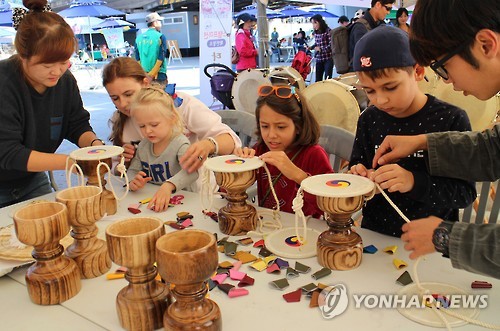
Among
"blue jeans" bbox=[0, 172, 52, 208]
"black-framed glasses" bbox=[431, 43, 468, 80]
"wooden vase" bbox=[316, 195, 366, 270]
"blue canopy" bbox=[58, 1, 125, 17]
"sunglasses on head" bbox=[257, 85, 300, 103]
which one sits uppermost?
"blue canopy" bbox=[58, 1, 125, 17]

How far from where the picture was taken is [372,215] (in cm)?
147

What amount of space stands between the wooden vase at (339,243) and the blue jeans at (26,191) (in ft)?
4.81

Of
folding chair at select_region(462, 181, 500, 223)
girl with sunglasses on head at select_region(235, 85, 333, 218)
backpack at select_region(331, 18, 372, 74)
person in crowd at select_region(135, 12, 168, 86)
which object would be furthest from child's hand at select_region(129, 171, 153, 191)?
person in crowd at select_region(135, 12, 168, 86)

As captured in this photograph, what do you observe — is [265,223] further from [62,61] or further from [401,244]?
[62,61]

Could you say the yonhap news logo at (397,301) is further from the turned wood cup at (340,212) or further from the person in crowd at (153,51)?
the person in crowd at (153,51)

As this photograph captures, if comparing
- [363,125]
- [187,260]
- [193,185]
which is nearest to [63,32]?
[193,185]

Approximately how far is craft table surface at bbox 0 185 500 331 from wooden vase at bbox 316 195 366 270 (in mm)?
22

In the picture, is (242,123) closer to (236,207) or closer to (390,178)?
(236,207)

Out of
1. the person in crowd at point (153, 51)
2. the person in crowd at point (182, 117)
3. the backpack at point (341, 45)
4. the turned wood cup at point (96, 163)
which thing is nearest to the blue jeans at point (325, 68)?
the backpack at point (341, 45)

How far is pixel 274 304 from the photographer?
2.92ft

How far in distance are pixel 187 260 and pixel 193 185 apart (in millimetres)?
1176

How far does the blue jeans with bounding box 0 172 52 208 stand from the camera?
1886 millimetres

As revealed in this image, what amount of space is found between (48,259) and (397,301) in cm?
75

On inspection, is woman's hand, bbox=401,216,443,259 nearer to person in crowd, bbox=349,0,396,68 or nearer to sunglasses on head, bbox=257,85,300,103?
sunglasses on head, bbox=257,85,300,103
